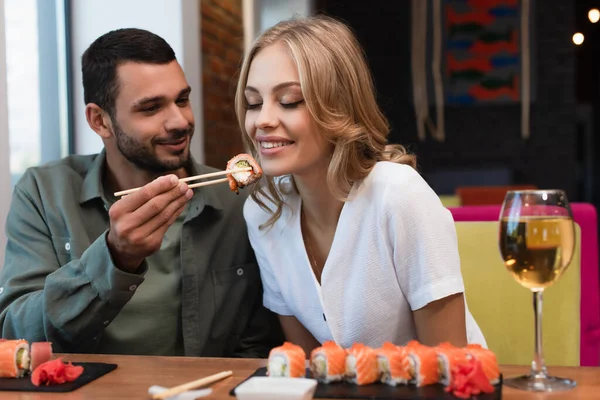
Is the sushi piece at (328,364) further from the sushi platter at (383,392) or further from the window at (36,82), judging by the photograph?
the window at (36,82)

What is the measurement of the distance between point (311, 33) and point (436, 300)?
706 millimetres

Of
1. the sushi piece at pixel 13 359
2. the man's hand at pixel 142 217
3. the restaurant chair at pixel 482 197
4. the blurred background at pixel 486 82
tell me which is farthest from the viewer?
the blurred background at pixel 486 82

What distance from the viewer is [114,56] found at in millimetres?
2264

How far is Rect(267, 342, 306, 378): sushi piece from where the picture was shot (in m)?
1.18

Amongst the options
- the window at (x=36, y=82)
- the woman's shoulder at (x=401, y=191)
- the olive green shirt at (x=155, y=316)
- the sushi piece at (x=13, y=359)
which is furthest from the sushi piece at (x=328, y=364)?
the window at (x=36, y=82)

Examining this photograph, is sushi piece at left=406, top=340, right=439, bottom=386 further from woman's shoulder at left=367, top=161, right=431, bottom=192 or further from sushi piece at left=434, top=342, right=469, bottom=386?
woman's shoulder at left=367, top=161, right=431, bottom=192

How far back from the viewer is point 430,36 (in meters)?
7.48

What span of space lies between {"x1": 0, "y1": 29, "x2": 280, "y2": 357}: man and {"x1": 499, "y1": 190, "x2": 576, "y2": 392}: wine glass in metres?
0.93

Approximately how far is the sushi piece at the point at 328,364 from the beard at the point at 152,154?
1.10 meters

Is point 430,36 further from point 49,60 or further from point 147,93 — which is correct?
point 147,93

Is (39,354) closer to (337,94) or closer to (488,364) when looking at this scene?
(488,364)

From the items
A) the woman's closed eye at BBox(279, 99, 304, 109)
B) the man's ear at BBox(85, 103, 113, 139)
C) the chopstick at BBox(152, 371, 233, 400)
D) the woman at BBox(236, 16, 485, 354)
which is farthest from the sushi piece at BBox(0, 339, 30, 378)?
the man's ear at BBox(85, 103, 113, 139)

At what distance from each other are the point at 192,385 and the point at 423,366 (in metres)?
0.35

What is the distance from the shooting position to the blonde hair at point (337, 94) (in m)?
1.75
